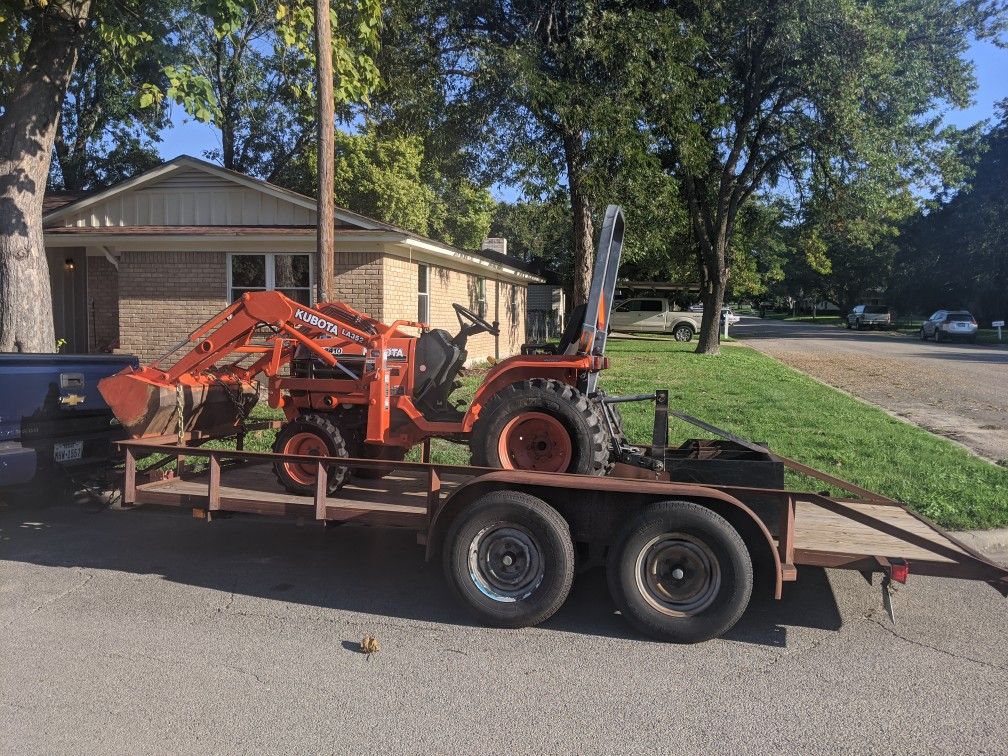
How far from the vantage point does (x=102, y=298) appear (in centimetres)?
1683

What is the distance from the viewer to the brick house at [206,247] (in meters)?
14.5

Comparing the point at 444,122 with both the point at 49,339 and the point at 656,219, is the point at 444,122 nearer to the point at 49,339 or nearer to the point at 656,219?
the point at 656,219

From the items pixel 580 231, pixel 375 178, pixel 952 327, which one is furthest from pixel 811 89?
pixel 952 327

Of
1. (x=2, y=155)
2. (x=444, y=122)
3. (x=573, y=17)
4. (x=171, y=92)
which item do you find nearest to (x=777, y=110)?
(x=573, y=17)

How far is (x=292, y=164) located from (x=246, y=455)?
2888 cm

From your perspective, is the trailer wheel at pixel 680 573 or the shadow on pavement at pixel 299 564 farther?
the shadow on pavement at pixel 299 564

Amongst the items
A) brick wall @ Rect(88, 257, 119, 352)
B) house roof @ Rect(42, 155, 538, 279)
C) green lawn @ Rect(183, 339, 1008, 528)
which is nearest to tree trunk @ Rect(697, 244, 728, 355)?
green lawn @ Rect(183, 339, 1008, 528)

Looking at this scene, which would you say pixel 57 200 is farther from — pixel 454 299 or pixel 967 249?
pixel 967 249

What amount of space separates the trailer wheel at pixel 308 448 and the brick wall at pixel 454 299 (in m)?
3.30

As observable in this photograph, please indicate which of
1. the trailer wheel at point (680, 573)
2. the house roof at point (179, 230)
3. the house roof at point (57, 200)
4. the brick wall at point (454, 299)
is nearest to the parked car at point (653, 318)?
the brick wall at point (454, 299)

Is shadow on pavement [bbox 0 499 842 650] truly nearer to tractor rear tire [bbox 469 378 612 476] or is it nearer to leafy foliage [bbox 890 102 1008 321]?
tractor rear tire [bbox 469 378 612 476]

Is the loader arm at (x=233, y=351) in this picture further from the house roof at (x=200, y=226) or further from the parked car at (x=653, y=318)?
the parked car at (x=653, y=318)

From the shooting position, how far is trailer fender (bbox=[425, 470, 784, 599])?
432 cm

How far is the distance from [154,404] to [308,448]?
1.16 meters
